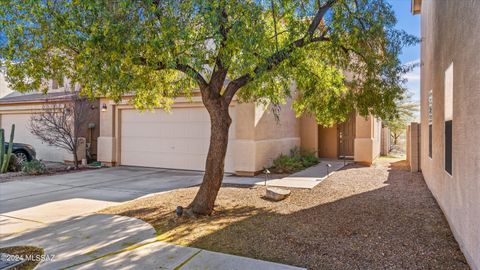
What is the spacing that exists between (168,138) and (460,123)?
1022cm

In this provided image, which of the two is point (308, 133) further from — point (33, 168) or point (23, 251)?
point (23, 251)

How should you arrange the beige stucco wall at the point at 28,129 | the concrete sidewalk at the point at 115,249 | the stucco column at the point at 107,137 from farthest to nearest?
1. the beige stucco wall at the point at 28,129
2. the stucco column at the point at 107,137
3. the concrete sidewalk at the point at 115,249

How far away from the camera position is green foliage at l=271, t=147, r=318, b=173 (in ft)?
39.2

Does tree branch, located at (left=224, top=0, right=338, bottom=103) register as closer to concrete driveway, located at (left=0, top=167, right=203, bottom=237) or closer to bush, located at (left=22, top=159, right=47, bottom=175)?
concrete driveway, located at (left=0, top=167, right=203, bottom=237)

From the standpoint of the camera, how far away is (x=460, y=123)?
4398 mm

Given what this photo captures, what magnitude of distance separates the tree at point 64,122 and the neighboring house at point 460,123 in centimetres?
1249

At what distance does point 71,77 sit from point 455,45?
655 cm

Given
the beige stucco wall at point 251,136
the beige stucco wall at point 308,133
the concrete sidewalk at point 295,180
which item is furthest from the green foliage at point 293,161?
the beige stucco wall at point 308,133

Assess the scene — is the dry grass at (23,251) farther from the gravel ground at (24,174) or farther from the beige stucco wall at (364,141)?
the beige stucco wall at (364,141)

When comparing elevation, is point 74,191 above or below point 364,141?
below

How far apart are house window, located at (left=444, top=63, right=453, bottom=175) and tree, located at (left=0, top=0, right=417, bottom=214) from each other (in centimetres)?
105

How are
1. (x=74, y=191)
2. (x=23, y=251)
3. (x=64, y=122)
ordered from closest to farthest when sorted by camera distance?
(x=23, y=251) < (x=74, y=191) < (x=64, y=122)

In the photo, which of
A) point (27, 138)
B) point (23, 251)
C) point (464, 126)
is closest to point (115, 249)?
point (23, 251)

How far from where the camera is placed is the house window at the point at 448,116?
5.30 m
